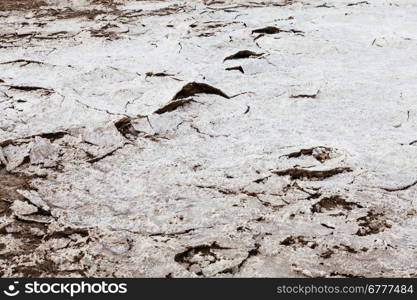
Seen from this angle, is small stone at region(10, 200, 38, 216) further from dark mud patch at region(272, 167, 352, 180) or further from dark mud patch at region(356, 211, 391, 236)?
dark mud patch at region(356, 211, 391, 236)

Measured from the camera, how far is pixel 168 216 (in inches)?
66.9

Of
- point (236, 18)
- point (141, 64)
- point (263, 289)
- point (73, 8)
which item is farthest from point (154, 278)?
point (73, 8)

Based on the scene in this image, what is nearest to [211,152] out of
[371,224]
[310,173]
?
[310,173]

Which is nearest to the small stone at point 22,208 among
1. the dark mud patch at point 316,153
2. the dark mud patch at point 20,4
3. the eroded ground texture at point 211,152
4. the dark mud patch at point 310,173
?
the eroded ground texture at point 211,152

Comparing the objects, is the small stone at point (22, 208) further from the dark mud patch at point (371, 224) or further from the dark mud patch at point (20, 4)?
the dark mud patch at point (20, 4)

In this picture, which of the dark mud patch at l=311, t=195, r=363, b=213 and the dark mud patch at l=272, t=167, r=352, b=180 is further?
the dark mud patch at l=272, t=167, r=352, b=180

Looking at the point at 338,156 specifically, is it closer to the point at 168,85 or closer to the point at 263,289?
the point at 263,289

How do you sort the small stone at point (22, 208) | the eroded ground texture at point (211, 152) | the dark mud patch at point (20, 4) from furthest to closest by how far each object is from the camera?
the dark mud patch at point (20, 4), the small stone at point (22, 208), the eroded ground texture at point (211, 152)

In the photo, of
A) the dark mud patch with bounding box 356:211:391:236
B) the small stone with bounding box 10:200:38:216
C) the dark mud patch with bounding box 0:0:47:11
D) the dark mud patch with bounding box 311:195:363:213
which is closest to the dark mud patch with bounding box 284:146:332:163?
the dark mud patch with bounding box 311:195:363:213

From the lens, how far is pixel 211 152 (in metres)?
2.12

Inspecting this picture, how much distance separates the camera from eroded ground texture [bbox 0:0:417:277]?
1.52 metres

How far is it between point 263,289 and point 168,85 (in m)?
1.74

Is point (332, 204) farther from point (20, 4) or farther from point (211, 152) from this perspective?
point (20, 4)

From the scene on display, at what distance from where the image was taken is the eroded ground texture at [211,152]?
4.98ft
